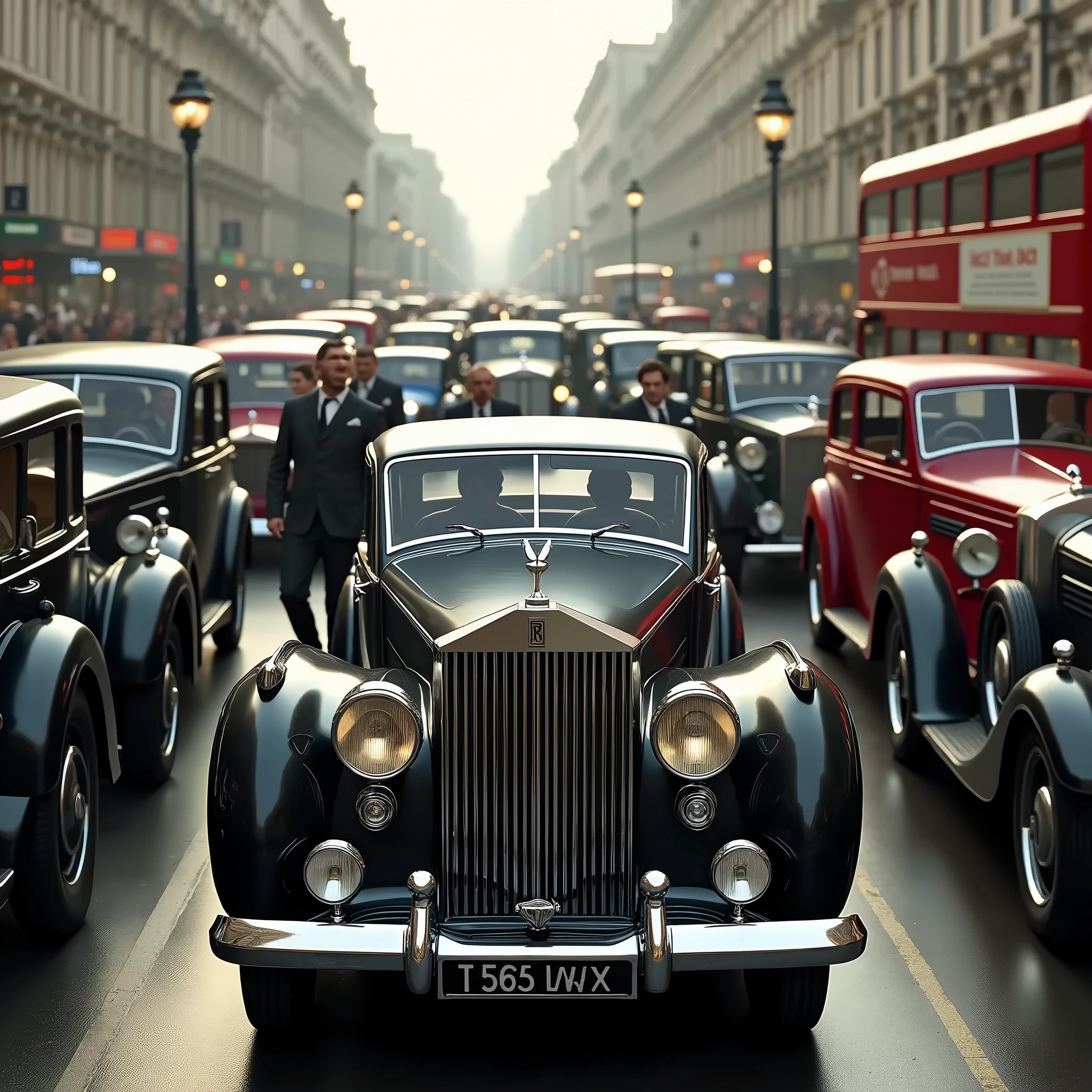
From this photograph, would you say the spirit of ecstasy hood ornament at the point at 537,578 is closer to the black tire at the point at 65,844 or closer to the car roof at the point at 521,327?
the black tire at the point at 65,844

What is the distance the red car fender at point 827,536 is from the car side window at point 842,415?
36 centimetres

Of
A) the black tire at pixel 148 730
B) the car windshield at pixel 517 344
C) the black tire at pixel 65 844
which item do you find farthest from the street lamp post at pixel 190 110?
the black tire at pixel 65 844

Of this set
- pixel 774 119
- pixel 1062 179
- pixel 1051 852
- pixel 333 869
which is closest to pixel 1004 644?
pixel 1051 852

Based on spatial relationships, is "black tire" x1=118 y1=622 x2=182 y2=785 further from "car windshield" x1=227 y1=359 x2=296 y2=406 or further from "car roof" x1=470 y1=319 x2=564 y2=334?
"car roof" x1=470 y1=319 x2=564 y2=334

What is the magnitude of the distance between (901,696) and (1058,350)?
577cm

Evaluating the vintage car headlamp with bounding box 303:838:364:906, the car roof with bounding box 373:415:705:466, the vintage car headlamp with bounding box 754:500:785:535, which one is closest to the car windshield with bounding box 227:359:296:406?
the vintage car headlamp with bounding box 754:500:785:535

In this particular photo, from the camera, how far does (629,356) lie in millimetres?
25141

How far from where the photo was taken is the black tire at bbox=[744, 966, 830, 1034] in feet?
16.8

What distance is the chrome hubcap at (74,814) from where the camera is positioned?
6039mm

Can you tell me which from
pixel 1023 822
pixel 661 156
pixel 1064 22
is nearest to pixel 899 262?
pixel 1023 822

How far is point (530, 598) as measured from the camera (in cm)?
495

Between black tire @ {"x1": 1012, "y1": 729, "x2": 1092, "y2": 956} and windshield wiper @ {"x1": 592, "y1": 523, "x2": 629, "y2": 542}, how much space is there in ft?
5.57

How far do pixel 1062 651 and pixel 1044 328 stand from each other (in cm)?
814

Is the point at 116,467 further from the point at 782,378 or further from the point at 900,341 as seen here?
the point at 900,341
